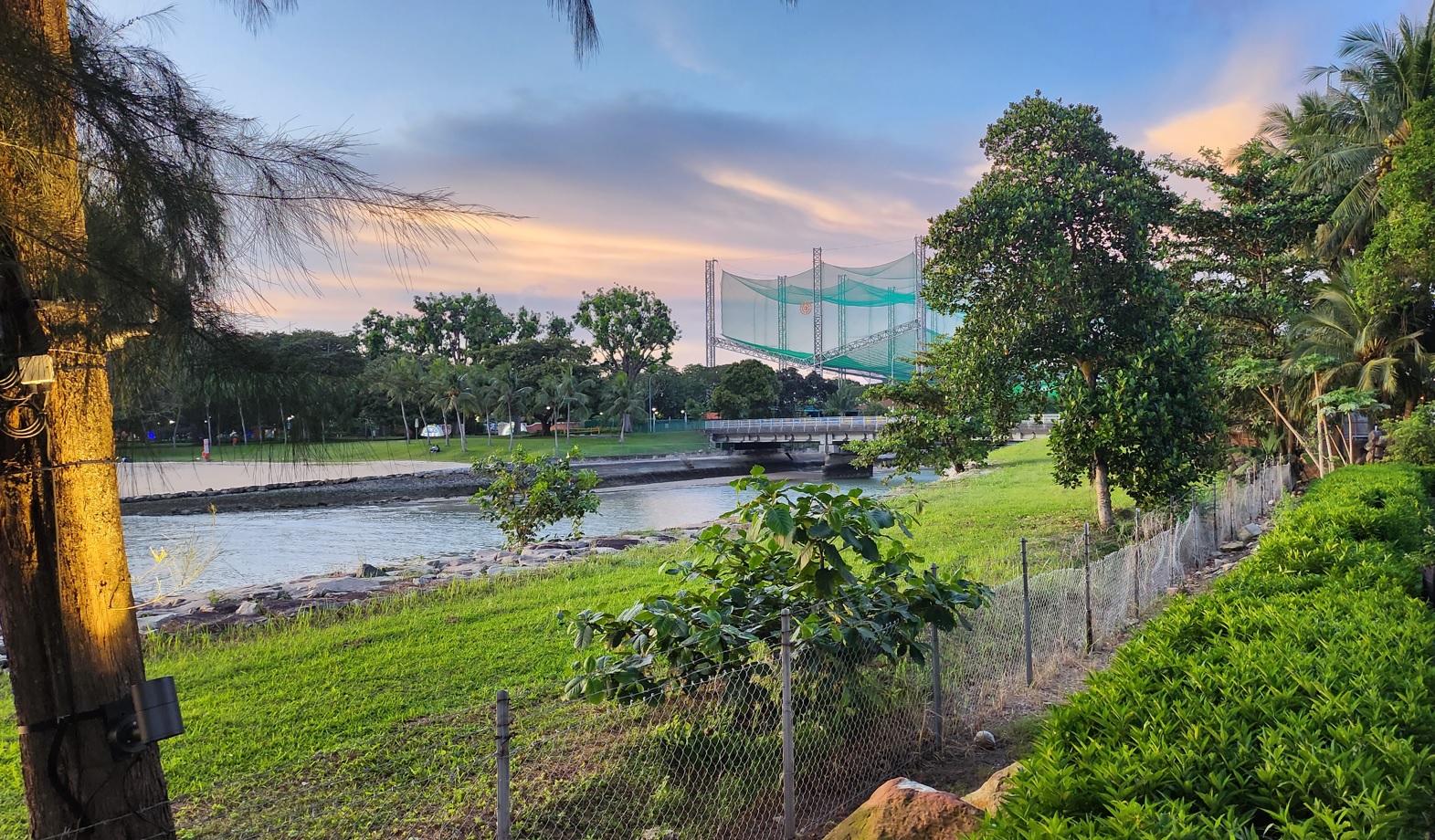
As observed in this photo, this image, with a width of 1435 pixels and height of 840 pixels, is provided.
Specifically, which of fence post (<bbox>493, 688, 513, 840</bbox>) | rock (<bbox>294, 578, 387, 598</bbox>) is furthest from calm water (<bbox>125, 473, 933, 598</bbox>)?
fence post (<bbox>493, 688, 513, 840</bbox>)

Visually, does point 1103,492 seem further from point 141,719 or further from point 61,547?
point 61,547

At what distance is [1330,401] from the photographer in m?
15.6

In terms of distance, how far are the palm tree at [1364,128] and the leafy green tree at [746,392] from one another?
4734cm

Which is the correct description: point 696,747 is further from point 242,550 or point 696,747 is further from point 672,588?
point 242,550

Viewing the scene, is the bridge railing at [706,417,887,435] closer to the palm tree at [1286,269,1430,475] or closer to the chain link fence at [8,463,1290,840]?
the palm tree at [1286,269,1430,475]

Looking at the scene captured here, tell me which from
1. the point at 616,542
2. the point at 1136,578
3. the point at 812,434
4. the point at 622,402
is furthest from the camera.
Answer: the point at 622,402

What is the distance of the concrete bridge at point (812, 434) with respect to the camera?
47719 mm

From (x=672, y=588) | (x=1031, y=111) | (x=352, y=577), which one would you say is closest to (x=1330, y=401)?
(x=1031, y=111)

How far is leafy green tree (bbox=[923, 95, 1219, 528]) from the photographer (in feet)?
34.1

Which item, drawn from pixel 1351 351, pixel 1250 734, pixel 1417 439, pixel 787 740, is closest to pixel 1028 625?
pixel 787 740

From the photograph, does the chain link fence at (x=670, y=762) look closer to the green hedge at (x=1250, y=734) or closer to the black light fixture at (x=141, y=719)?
the black light fixture at (x=141, y=719)

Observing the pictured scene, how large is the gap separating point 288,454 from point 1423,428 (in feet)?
60.9

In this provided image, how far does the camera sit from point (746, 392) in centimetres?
6688

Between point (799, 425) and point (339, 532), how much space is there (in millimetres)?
33538
